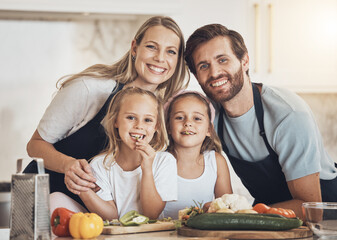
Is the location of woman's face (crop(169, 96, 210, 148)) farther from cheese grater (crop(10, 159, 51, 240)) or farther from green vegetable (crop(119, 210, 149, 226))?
cheese grater (crop(10, 159, 51, 240))

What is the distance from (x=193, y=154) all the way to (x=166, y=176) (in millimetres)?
287

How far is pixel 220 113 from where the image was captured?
94.8 inches

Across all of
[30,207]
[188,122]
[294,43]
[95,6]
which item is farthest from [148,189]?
[294,43]

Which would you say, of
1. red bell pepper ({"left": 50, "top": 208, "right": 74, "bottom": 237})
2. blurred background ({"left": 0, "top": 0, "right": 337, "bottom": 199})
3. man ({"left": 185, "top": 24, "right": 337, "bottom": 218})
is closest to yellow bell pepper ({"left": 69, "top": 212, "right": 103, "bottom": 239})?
red bell pepper ({"left": 50, "top": 208, "right": 74, "bottom": 237})

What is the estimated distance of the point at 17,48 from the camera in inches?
145

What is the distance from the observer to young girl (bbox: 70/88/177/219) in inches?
77.7

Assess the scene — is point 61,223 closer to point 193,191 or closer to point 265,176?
point 193,191

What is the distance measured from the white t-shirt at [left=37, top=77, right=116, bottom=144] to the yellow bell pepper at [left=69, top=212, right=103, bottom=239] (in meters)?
0.69

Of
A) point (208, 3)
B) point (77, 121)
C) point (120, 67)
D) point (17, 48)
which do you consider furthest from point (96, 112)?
point (17, 48)

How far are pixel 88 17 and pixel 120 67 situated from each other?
1.44 metres

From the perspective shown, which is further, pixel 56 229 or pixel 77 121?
pixel 77 121

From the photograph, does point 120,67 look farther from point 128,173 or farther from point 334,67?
point 334,67

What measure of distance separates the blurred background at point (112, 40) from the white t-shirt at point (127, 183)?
1.33 m

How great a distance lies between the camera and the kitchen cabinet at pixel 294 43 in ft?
11.2
